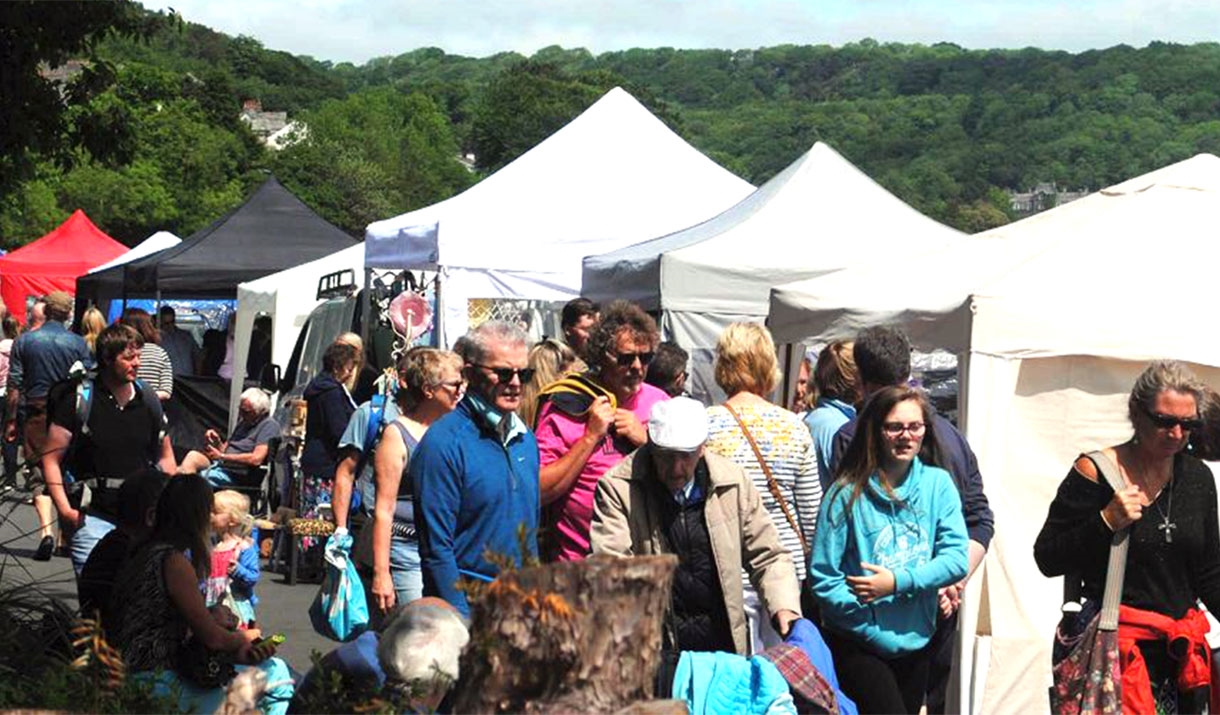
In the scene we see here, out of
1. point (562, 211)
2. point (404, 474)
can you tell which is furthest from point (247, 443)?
point (404, 474)

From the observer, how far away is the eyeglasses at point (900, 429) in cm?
645

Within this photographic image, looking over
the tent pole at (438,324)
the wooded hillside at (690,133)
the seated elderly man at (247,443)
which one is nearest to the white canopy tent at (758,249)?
the tent pole at (438,324)

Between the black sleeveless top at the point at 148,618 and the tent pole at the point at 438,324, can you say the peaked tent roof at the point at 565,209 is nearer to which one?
the tent pole at the point at 438,324

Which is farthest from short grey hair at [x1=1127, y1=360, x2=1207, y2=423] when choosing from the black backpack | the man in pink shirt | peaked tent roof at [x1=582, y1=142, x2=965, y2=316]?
peaked tent roof at [x1=582, y1=142, x2=965, y2=316]

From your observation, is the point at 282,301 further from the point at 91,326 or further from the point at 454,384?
the point at 454,384

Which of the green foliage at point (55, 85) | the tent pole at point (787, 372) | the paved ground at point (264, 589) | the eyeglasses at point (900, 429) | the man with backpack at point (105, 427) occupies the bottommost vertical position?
the paved ground at point (264, 589)

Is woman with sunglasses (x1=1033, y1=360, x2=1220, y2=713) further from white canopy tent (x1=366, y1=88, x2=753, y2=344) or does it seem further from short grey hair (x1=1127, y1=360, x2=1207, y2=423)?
white canopy tent (x1=366, y1=88, x2=753, y2=344)

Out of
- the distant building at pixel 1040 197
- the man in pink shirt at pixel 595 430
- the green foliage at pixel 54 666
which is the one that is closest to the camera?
the green foliage at pixel 54 666

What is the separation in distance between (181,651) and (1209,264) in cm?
558

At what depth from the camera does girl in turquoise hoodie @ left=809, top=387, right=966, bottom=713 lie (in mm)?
6414

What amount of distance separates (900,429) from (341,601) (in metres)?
2.05

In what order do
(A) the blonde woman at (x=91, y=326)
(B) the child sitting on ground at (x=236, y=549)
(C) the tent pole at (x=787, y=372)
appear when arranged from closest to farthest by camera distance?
(B) the child sitting on ground at (x=236, y=549) → (C) the tent pole at (x=787, y=372) → (A) the blonde woman at (x=91, y=326)

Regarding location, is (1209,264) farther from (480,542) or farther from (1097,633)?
(480,542)

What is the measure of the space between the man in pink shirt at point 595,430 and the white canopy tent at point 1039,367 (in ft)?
8.54
